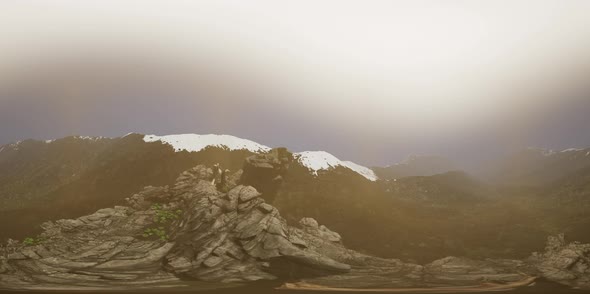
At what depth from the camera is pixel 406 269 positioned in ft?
186

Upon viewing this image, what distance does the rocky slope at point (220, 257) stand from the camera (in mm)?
47000

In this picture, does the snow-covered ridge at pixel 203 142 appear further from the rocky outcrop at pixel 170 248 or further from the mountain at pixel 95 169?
the rocky outcrop at pixel 170 248

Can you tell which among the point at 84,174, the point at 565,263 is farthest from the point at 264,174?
the point at 565,263

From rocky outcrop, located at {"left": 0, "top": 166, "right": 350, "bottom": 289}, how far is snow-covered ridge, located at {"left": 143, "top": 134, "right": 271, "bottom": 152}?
34.4 metres

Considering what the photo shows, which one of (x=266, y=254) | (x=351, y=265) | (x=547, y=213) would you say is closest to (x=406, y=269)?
(x=351, y=265)

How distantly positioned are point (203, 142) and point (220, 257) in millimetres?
60186

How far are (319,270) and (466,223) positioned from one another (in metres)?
48.4

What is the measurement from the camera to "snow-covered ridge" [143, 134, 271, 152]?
10600 centimetres

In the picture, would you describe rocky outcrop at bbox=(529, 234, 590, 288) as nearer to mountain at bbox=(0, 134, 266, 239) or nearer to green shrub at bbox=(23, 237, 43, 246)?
mountain at bbox=(0, 134, 266, 239)

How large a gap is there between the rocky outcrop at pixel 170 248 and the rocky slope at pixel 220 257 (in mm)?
147

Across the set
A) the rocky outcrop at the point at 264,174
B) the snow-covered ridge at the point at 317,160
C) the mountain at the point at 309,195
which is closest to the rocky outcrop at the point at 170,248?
the mountain at the point at 309,195

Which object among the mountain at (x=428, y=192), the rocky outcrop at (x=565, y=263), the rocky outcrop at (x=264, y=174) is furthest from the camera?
the mountain at (x=428, y=192)

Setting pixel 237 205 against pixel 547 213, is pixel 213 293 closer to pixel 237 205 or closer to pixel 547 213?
pixel 237 205

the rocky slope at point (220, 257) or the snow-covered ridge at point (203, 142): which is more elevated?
the snow-covered ridge at point (203, 142)
